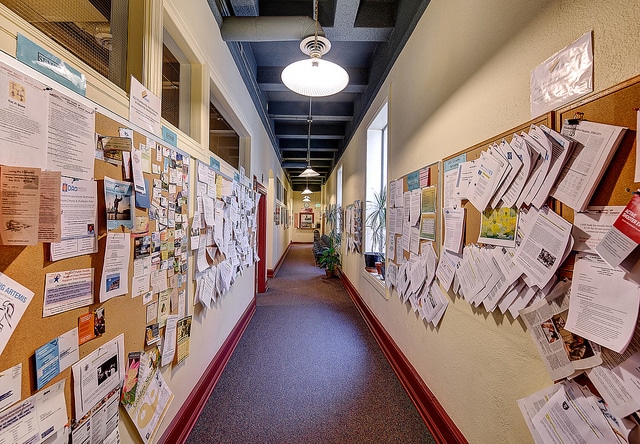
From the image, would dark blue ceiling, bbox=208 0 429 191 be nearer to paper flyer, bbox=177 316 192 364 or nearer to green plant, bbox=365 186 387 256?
green plant, bbox=365 186 387 256

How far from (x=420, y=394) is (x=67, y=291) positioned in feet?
6.73

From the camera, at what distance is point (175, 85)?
1.68 metres

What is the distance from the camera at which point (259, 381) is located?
6.82 feet

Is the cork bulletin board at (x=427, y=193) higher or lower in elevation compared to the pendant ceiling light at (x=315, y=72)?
lower

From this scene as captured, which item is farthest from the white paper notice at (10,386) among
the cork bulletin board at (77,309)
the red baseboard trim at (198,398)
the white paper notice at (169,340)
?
the red baseboard trim at (198,398)

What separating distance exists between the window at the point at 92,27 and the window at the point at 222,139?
979 mm

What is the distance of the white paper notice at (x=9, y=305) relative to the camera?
2.00 feet

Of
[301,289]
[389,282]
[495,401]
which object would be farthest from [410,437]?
[301,289]

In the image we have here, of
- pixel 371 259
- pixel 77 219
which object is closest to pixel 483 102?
pixel 77 219

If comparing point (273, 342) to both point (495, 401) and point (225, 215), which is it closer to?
point (225, 215)

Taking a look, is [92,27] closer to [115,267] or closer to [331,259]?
[115,267]

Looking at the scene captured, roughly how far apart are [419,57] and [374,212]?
1904 millimetres

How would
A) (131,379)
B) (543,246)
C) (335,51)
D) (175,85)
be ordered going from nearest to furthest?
(543,246) < (131,379) < (175,85) < (335,51)

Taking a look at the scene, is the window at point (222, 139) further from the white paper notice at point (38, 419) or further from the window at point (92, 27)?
the white paper notice at point (38, 419)
